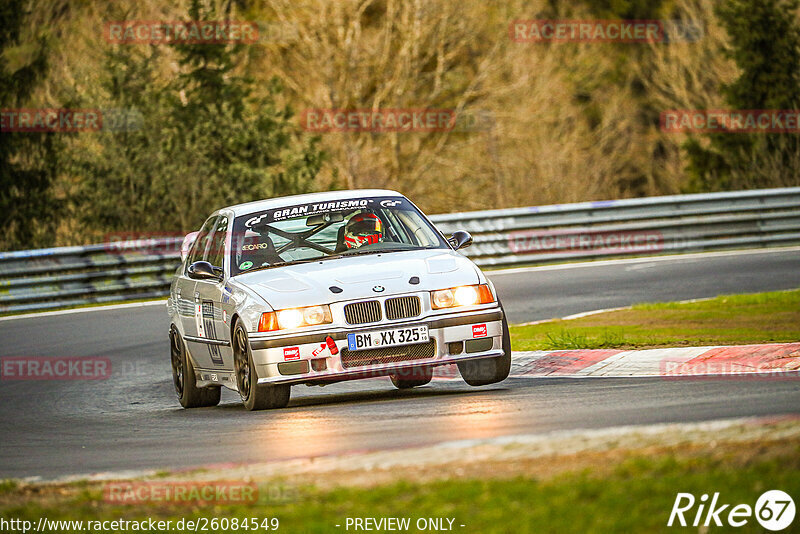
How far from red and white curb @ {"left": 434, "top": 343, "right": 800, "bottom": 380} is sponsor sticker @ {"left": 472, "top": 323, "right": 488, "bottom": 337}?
1.81 m

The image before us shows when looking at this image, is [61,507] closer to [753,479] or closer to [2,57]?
[753,479]

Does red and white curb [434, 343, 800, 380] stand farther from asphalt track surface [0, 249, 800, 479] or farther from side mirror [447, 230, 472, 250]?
side mirror [447, 230, 472, 250]

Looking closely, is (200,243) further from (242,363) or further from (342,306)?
(342,306)

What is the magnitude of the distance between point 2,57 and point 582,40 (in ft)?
77.1

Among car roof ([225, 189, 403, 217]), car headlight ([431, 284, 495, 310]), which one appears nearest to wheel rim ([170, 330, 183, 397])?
car roof ([225, 189, 403, 217])

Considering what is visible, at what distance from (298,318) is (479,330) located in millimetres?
1330

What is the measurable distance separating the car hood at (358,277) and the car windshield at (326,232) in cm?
28

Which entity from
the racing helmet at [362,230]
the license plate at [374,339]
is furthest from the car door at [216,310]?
the license plate at [374,339]

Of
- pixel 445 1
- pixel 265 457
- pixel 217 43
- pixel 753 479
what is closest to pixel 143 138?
pixel 217 43

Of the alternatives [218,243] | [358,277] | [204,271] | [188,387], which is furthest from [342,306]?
[188,387]

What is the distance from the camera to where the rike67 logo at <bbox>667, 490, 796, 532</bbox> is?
5047 mm

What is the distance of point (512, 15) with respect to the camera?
4006 centimetres

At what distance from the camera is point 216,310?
35.3 feet

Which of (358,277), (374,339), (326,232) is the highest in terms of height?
(326,232)
